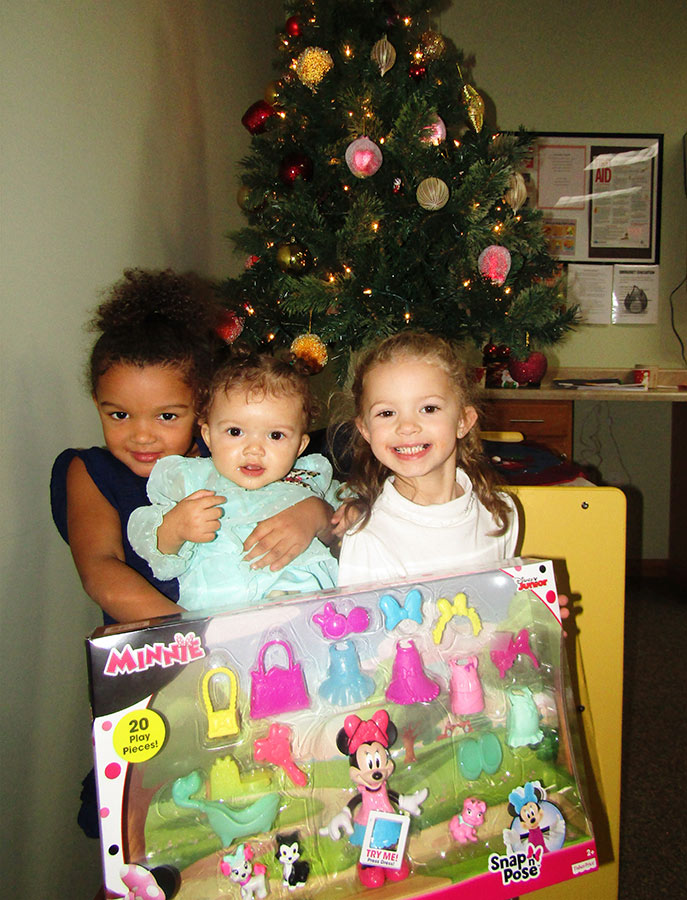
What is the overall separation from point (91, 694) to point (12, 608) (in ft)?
1.26

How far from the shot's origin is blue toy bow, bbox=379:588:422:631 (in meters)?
0.86

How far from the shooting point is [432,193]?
147cm

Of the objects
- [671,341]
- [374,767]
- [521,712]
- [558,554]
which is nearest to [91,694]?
[374,767]

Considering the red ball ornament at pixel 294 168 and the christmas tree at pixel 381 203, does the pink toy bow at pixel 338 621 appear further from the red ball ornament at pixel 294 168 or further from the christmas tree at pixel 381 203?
the red ball ornament at pixel 294 168

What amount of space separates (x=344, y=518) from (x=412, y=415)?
0.72 ft

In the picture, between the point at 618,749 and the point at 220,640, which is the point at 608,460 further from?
the point at 220,640

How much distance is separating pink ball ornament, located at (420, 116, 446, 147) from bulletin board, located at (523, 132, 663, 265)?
1948mm

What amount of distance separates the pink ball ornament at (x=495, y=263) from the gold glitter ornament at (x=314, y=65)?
2.05ft

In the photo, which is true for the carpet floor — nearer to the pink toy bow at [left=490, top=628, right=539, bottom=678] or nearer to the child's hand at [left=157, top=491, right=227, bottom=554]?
the pink toy bow at [left=490, top=628, right=539, bottom=678]

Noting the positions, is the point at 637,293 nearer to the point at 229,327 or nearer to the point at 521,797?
the point at 229,327

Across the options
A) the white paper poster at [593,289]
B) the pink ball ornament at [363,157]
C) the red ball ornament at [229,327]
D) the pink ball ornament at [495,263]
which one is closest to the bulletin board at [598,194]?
the white paper poster at [593,289]

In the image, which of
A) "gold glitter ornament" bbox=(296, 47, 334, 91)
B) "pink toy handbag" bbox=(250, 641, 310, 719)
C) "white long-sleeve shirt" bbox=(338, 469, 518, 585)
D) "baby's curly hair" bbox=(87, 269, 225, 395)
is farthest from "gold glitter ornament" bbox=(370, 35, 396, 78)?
"pink toy handbag" bbox=(250, 641, 310, 719)

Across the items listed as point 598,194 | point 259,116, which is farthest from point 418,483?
point 598,194

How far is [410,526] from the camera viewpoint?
1103 mm
